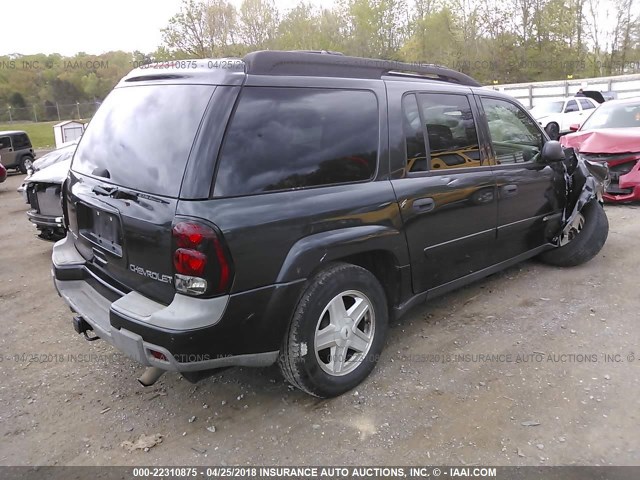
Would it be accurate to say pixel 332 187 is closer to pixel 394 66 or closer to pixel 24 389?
pixel 394 66

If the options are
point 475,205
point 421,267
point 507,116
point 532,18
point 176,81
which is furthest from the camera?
point 532,18

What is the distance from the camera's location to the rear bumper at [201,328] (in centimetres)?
246

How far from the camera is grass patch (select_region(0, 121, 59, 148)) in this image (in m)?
32.8

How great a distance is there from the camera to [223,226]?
8.00 feet

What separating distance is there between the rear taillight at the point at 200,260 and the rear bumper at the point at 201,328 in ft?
0.23

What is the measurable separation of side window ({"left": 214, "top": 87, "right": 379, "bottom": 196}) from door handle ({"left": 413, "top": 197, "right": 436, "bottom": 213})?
0.43 m

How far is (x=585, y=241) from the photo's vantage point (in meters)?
5.03

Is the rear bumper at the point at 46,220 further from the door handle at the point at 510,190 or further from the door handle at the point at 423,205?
the door handle at the point at 510,190

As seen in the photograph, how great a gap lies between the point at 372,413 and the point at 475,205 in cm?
179

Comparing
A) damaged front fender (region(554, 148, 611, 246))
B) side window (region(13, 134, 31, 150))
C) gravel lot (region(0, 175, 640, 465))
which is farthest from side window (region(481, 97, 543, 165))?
side window (region(13, 134, 31, 150))

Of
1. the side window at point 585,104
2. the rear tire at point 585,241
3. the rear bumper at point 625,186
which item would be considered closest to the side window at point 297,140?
the rear tire at point 585,241

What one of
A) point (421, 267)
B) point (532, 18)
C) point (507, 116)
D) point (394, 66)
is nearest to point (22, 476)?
point (421, 267)

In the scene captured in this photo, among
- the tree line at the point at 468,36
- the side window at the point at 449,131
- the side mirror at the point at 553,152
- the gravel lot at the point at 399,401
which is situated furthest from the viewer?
the tree line at the point at 468,36

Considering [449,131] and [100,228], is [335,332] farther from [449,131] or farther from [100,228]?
[449,131]
